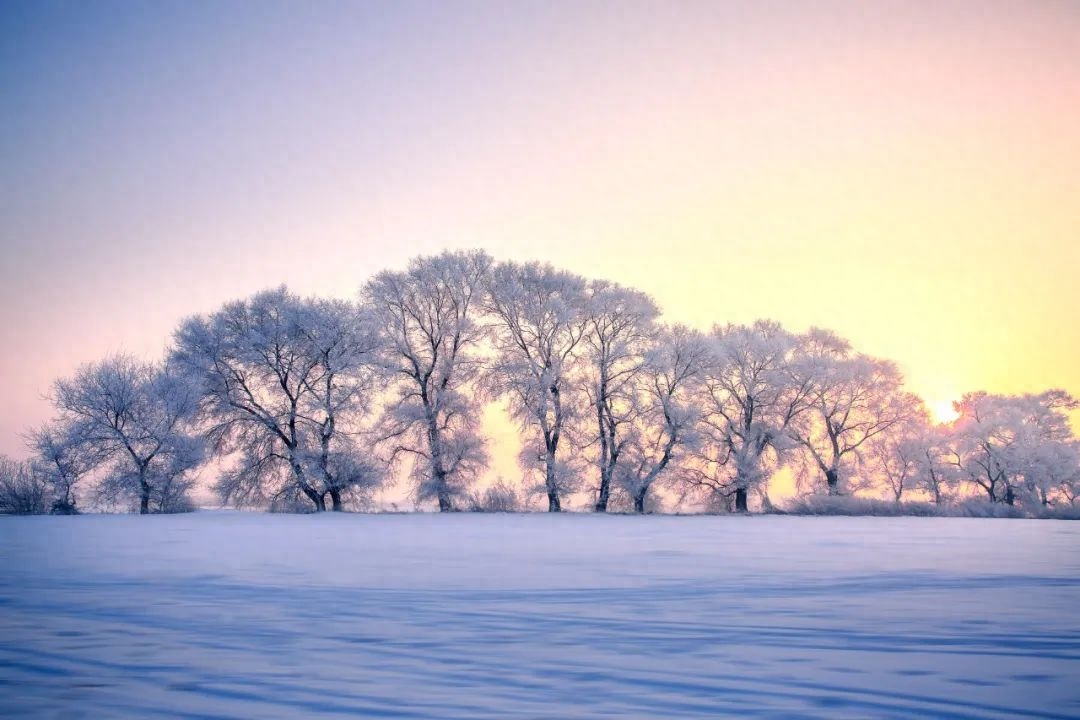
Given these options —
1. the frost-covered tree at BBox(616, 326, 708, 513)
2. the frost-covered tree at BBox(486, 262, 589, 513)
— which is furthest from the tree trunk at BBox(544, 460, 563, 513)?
the frost-covered tree at BBox(616, 326, 708, 513)

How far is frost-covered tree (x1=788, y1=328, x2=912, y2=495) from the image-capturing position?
35.6 metres

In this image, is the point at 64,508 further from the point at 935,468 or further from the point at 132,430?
the point at 935,468

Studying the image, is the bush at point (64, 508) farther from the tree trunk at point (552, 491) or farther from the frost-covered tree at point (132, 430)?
the tree trunk at point (552, 491)

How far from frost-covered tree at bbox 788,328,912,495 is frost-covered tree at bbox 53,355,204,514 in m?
28.2

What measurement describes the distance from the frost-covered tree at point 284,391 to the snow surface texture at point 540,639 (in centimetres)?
2230

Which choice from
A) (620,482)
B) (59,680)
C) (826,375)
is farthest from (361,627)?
(826,375)

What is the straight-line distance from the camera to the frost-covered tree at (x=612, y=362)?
31109 mm

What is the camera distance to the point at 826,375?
1393 inches

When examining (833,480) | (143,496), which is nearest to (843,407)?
(833,480)

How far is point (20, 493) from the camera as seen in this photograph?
2534cm

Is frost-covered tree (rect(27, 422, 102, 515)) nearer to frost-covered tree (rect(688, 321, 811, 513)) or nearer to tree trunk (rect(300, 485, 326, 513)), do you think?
tree trunk (rect(300, 485, 326, 513))

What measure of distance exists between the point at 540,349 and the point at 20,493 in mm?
20549

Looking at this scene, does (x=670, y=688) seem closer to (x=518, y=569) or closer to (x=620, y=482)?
(x=518, y=569)

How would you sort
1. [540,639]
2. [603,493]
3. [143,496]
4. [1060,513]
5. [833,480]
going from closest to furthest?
[540,639], [1060,513], [143,496], [603,493], [833,480]
